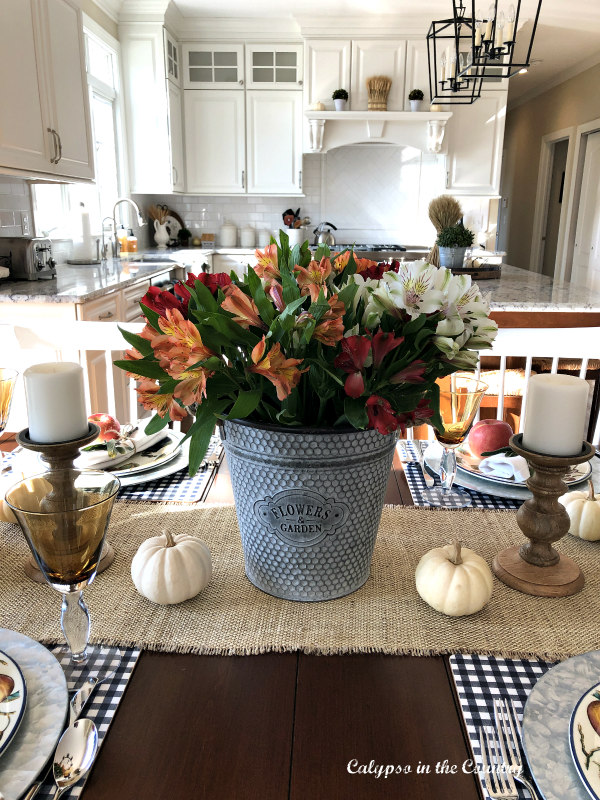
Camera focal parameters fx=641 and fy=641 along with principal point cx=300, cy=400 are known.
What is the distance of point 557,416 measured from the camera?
0.73m

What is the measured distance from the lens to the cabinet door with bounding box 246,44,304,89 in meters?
4.98

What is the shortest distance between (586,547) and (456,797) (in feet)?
1.61

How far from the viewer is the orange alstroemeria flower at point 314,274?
0.66 m

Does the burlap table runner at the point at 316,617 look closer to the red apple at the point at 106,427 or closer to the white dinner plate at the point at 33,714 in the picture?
the white dinner plate at the point at 33,714

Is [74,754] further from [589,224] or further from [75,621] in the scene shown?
[589,224]

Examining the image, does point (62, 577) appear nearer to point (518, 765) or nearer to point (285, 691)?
point (285, 691)

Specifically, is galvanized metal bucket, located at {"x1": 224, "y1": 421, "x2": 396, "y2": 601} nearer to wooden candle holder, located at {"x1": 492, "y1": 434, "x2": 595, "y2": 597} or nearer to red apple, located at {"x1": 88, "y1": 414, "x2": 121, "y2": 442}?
wooden candle holder, located at {"x1": 492, "y1": 434, "x2": 595, "y2": 597}

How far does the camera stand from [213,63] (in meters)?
5.04

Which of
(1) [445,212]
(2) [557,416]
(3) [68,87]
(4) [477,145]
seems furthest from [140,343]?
(4) [477,145]

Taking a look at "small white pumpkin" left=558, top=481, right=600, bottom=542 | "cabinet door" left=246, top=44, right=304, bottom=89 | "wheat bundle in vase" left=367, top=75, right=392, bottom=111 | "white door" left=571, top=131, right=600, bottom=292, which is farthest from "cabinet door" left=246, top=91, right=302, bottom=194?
"small white pumpkin" left=558, top=481, right=600, bottom=542

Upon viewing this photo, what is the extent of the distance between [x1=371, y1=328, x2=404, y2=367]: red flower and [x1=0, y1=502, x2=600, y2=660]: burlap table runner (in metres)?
0.31

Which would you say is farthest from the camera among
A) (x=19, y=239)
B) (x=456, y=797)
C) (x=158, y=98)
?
(x=158, y=98)

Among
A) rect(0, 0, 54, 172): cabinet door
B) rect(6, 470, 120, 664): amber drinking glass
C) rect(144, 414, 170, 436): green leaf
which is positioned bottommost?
rect(6, 470, 120, 664): amber drinking glass

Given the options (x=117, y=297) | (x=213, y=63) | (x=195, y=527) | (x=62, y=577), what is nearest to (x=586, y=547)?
(x=195, y=527)
